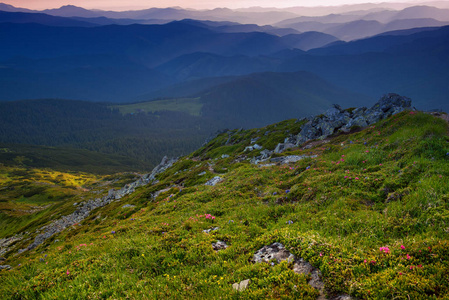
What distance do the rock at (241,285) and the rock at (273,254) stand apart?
4.45 ft

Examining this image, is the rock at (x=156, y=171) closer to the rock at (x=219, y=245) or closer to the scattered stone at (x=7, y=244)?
Result: the scattered stone at (x=7, y=244)

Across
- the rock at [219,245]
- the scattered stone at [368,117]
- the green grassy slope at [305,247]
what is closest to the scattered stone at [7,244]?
the green grassy slope at [305,247]

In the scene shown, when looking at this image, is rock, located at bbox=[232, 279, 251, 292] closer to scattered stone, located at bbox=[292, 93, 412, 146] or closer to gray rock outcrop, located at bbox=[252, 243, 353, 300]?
gray rock outcrop, located at bbox=[252, 243, 353, 300]

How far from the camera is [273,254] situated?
921 centimetres

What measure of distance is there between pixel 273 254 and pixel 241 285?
2.06 meters

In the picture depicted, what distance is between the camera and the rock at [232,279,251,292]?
7587 millimetres

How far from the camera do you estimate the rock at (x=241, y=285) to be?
24.9 feet

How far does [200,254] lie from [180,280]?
1.81 m

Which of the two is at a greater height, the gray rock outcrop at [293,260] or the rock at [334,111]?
the gray rock outcrop at [293,260]

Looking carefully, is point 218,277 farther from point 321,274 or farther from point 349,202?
point 349,202

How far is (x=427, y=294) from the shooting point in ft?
19.1

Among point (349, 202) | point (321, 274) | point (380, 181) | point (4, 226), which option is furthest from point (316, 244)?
point (4, 226)

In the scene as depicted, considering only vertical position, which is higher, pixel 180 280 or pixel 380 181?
pixel 380 181

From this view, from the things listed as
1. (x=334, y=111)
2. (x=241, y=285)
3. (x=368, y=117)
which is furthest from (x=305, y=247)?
(x=334, y=111)
